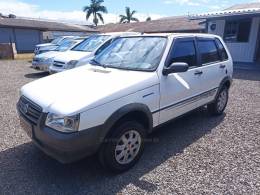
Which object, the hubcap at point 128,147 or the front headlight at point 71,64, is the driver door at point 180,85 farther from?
the front headlight at point 71,64

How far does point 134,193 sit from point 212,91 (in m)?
2.94

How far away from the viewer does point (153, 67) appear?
349 centimetres

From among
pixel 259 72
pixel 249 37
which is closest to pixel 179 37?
pixel 259 72

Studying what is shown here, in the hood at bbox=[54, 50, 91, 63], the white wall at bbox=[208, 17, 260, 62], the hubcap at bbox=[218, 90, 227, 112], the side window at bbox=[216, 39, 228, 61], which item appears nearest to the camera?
the side window at bbox=[216, 39, 228, 61]

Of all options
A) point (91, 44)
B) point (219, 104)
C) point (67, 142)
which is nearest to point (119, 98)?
point (67, 142)

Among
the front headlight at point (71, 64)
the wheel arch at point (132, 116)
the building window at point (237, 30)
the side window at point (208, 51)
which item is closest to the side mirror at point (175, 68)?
the wheel arch at point (132, 116)

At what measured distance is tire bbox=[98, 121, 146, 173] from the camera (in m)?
2.97

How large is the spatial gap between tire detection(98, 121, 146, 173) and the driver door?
55 cm

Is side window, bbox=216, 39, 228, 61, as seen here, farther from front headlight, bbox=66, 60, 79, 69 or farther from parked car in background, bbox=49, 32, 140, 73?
front headlight, bbox=66, 60, 79, 69

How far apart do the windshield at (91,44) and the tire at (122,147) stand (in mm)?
5802

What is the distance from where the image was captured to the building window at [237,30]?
523 inches

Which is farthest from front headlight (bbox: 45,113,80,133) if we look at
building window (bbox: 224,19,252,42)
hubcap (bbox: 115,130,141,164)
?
building window (bbox: 224,19,252,42)

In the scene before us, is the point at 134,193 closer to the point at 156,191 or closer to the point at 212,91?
the point at 156,191

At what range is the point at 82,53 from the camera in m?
8.36
